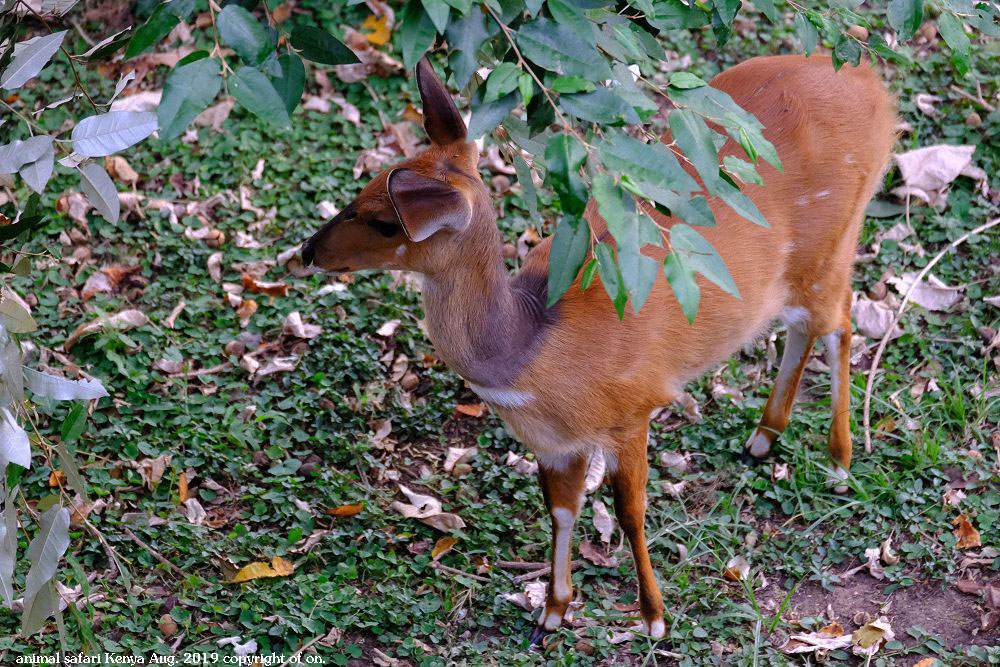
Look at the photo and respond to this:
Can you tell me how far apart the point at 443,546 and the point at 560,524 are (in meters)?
0.64

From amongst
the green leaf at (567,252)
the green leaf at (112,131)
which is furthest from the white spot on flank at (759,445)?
the green leaf at (112,131)

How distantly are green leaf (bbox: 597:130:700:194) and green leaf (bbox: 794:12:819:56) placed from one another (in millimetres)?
966

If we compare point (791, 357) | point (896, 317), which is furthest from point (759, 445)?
point (896, 317)

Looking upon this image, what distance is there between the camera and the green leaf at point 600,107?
2.35 meters

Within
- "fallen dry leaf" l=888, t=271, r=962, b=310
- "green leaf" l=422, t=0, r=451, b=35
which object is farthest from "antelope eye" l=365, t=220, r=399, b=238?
"fallen dry leaf" l=888, t=271, r=962, b=310

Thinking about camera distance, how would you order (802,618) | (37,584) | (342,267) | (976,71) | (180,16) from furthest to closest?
(976,71) → (802,618) → (342,267) → (37,584) → (180,16)

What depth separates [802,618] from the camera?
4.25 m

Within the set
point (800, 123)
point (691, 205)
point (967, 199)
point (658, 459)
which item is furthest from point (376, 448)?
point (967, 199)

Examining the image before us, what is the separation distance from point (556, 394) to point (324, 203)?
9.57ft

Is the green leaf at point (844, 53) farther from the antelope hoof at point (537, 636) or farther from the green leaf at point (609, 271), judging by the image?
the antelope hoof at point (537, 636)

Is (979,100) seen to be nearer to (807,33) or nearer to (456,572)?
(807,33)

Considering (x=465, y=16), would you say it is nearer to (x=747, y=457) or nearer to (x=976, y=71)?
(x=747, y=457)

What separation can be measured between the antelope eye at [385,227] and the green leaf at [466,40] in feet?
3.91

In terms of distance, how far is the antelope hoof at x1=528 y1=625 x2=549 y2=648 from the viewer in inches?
168
